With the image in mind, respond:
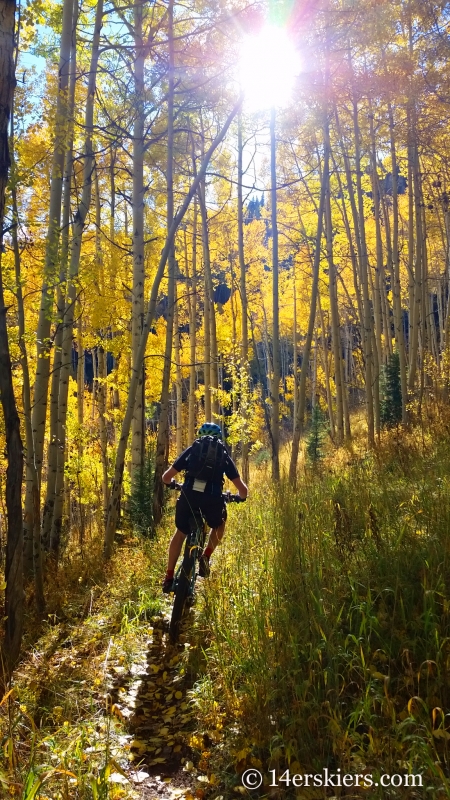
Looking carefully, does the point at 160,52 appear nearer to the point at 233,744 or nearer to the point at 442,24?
the point at 442,24

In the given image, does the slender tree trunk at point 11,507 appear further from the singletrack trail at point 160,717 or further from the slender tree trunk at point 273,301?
the slender tree trunk at point 273,301

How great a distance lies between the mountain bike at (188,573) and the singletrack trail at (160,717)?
0.11 meters

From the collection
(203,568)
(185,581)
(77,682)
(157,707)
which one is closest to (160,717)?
(157,707)

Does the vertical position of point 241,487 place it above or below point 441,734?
above

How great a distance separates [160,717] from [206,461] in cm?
183

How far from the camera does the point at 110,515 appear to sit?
230 inches

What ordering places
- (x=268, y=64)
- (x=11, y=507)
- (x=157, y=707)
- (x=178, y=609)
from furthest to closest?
(x=268, y=64)
(x=178, y=609)
(x=11, y=507)
(x=157, y=707)

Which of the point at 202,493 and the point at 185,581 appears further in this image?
the point at 202,493

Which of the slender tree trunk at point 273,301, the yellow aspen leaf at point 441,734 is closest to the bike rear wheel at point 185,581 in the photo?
the yellow aspen leaf at point 441,734

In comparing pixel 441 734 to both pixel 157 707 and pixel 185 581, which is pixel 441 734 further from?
pixel 185 581

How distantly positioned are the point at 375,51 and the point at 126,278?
248 inches

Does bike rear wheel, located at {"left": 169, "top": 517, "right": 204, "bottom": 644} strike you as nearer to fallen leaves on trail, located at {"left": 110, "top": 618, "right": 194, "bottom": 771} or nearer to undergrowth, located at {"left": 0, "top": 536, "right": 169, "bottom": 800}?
fallen leaves on trail, located at {"left": 110, "top": 618, "right": 194, "bottom": 771}

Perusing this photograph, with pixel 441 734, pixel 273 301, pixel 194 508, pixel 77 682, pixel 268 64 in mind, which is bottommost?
pixel 77 682

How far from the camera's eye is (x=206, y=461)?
3896mm
